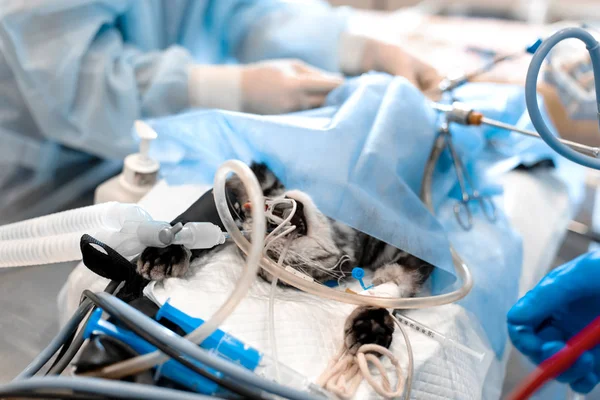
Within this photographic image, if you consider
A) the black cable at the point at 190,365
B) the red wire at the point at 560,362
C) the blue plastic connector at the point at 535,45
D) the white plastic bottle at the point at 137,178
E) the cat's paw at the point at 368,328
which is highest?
the blue plastic connector at the point at 535,45

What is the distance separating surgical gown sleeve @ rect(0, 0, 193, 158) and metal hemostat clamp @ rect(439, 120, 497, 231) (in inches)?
21.4

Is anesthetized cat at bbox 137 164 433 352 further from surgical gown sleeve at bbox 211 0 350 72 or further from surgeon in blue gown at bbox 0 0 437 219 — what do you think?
surgical gown sleeve at bbox 211 0 350 72

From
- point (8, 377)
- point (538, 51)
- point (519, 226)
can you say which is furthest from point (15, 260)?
point (519, 226)

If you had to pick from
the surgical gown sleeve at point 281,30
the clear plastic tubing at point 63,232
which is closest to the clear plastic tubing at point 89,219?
the clear plastic tubing at point 63,232

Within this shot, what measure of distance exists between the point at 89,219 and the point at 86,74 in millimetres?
509

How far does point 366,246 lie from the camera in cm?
65

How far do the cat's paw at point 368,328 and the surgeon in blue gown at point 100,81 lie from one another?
496 millimetres

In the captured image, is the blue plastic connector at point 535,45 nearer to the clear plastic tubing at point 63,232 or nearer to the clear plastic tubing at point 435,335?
the clear plastic tubing at point 435,335

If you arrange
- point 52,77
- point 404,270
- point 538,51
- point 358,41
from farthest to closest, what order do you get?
point 358,41, point 52,77, point 404,270, point 538,51

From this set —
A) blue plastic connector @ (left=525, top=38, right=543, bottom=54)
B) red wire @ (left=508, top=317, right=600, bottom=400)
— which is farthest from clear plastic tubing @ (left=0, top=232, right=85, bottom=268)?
blue plastic connector @ (left=525, top=38, right=543, bottom=54)

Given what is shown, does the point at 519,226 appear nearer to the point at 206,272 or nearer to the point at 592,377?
the point at 592,377

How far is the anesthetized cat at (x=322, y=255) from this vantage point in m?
0.52

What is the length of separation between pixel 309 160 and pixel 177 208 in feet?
0.65

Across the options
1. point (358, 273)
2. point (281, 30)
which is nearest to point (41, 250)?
point (358, 273)
